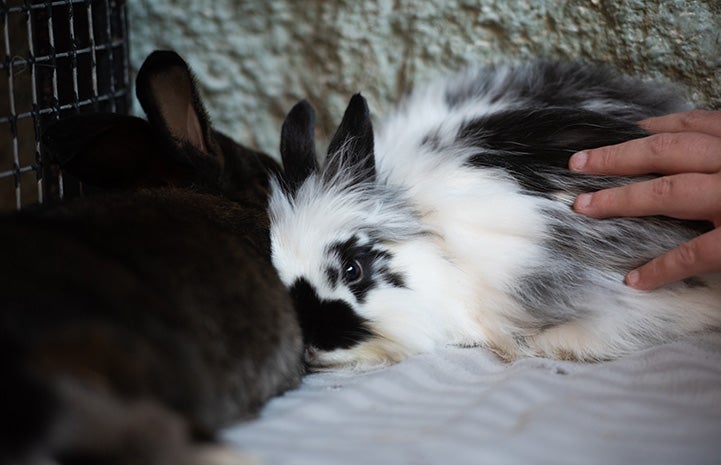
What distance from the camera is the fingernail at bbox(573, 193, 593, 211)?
1.29 m

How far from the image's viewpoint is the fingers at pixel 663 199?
1223 millimetres

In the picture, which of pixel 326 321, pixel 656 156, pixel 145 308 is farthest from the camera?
pixel 656 156

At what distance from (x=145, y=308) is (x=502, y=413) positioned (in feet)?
1.67

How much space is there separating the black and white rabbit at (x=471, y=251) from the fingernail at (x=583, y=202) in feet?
0.05

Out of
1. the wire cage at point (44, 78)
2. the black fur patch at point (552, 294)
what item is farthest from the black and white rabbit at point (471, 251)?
the wire cage at point (44, 78)

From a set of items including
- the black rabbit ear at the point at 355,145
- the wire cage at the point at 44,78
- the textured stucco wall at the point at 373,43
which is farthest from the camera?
the textured stucco wall at the point at 373,43

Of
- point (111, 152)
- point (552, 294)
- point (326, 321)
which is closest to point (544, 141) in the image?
point (552, 294)

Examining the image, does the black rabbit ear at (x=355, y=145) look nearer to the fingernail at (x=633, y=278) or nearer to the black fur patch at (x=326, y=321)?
the black fur patch at (x=326, y=321)

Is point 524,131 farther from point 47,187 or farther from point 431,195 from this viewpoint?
point 47,187

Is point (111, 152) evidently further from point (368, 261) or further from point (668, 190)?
point (668, 190)

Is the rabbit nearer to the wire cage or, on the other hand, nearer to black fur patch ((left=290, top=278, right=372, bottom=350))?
black fur patch ((left=290, top=278, right=372, bottom=350))

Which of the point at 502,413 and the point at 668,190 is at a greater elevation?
the point at 668,190

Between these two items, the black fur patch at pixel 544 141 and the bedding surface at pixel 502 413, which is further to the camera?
the black fur patch at pixel 544 141

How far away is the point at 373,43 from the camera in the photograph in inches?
75.9
